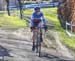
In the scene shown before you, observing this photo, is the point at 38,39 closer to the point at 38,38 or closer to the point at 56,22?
the point at 38,38

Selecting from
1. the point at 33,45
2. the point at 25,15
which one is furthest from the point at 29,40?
the point at 25,15

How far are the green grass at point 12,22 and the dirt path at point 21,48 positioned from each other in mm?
119

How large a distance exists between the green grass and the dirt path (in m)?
0.12

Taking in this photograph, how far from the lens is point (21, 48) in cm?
630

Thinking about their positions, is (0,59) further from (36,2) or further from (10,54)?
(36,2)

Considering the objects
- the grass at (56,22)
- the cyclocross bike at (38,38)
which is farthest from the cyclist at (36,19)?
the grass at (56,22)

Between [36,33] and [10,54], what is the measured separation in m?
0.65

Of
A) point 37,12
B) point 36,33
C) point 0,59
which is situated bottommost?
point 0,59

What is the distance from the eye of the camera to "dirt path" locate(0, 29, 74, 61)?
6.16 meters

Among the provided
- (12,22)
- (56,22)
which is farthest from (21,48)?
(56,22)

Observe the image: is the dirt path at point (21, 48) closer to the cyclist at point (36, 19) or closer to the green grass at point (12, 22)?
the green grass at point (12, 22)

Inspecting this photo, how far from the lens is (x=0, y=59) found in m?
5.93

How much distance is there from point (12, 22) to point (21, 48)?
0.55 m

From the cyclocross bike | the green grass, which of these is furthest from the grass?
the cyclocross bike
